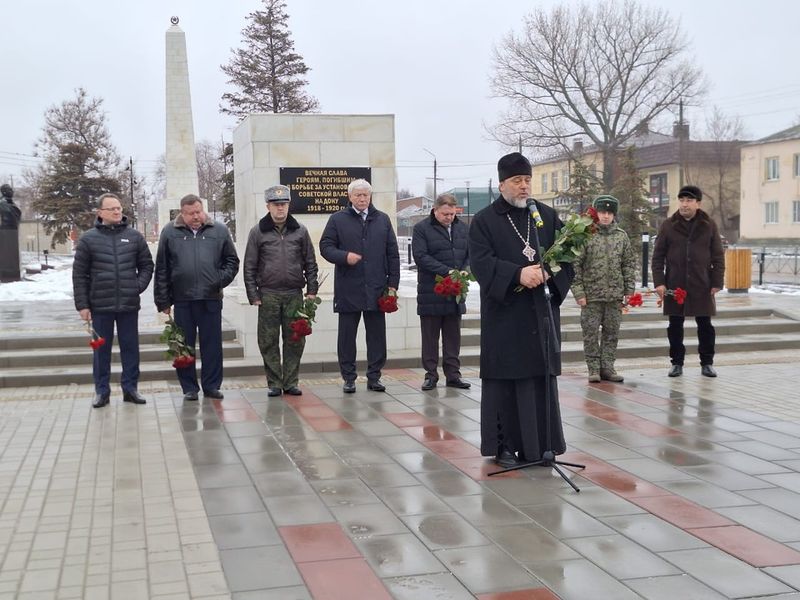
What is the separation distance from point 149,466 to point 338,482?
1.42 m

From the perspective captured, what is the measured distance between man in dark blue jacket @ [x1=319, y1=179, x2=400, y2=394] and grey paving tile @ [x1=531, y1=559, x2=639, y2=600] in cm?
493

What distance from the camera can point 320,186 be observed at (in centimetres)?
1147

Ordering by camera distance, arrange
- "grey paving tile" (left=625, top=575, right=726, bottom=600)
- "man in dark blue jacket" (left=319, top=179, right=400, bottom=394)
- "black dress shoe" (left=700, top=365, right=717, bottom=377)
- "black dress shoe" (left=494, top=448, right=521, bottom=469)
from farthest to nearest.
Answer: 1. "black dress shoe" (left=700, top=365, right=717, bottom=377)
2. "man in dark blue jacket" (left=319, top=179, right=400, bottom=394)
3. "black dress shoe" (left=494, top=448, right=521, bottom=469)
4. "grey paving tile" (left=625, top=575, right=726, bottom=600)

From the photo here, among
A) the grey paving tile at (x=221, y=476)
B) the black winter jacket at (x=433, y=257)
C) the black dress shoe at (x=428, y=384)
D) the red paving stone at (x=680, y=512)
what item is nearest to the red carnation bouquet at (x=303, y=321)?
the black winter jacket at (x=433, y=257)

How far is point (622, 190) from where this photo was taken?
94.5ft

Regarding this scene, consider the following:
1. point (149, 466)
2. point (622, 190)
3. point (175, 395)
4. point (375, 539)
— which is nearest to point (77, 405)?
point (175, 395)

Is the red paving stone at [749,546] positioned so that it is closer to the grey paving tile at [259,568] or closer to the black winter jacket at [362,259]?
the grey paving tile at [259,568]

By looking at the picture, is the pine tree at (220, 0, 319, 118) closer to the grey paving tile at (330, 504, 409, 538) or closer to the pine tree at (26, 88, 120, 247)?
the pine tree at (26, 88, 120, 247)

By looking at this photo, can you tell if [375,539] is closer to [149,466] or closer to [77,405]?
[149,466]

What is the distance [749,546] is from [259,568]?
2444 millimetres

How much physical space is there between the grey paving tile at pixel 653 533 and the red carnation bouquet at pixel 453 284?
3.70 m

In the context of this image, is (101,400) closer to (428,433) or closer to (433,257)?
(428,433)

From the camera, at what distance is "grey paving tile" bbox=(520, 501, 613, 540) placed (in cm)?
A: 496

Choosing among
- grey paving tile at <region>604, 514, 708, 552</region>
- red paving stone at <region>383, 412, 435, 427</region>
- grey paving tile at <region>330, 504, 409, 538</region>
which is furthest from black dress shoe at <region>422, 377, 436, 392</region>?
grey paving tile at <region>604, 514, 708, 552</region>
